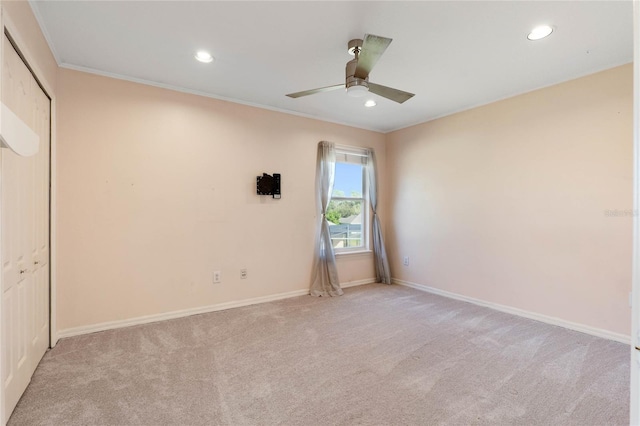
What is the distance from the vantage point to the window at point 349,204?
4.66 m

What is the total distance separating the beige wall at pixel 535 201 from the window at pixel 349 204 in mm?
789

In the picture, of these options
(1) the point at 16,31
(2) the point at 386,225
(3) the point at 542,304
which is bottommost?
(3) the point at 542,304

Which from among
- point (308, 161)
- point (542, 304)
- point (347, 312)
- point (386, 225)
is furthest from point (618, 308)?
point (308, 161)

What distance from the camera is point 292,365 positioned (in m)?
2.34

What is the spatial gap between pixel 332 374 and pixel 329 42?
2555mm

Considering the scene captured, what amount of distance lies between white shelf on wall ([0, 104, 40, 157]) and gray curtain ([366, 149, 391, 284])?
4.24m

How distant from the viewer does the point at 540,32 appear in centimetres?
229

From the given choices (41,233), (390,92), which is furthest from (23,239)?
(390,92)

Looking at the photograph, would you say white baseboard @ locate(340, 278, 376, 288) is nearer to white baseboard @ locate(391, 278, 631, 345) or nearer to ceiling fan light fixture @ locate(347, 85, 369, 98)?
white baseboard @ locate(391, 278, 631, 345)

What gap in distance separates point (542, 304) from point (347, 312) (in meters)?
2.08

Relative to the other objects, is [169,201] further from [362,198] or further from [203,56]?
[362,198]

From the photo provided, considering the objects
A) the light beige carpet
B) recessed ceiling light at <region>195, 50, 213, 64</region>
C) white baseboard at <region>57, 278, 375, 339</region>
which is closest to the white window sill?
white baseboard at <region>57, 278, 375, 339</region>

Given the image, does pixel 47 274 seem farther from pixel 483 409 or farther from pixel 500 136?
pixel 500 136

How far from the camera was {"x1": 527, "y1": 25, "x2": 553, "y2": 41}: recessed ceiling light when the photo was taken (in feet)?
7.30
